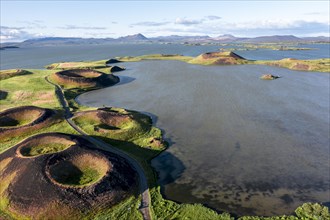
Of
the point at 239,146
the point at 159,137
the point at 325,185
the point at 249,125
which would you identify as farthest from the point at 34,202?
the point at 249,125

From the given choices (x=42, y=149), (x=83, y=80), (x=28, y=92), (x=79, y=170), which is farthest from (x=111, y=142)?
(x=83, y=80)

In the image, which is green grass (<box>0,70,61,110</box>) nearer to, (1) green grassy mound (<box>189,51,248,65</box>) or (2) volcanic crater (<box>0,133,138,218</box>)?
(2) volcanic crater (<box>0,133,138,218</box>)

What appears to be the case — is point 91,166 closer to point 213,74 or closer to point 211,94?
point 211,94

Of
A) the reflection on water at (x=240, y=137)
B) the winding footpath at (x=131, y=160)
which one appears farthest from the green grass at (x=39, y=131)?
the reflection on water at (x=240, y=137)

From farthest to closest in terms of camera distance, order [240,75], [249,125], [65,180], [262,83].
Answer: [240,75]
[262,83]
[249,125]
[65,180]

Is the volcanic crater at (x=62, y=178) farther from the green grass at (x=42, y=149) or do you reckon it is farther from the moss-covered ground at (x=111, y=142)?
the moss-covered ground at (x=111, y=142)

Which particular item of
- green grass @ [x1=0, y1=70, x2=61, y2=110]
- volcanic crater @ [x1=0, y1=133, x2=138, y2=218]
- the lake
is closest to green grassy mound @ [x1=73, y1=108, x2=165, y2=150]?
the lake

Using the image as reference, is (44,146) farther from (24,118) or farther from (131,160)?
(24,118)

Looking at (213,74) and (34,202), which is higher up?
(213,74)
